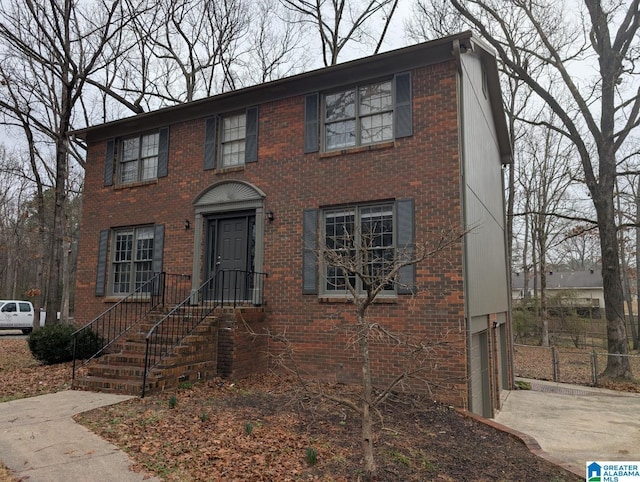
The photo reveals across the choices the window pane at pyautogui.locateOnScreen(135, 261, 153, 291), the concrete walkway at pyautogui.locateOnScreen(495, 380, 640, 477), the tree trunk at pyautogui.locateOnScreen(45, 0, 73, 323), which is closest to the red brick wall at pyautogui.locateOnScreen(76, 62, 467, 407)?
the window pane at pyautogui.locateOnScreen(135, 261, 153, 291)

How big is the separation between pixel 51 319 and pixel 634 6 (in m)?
19.8

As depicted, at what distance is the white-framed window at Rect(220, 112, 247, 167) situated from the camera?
407 inches

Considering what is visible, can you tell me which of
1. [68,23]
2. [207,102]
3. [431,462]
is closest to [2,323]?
[68,23]

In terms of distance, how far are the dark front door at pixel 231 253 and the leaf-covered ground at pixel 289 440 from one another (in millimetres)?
2762

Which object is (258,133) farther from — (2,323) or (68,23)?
(2,323)

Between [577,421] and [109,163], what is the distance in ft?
40.4

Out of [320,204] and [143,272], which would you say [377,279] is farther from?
[143,272]

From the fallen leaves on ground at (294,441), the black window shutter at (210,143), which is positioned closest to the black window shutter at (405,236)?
the fallen leaves on ground at (294,441)

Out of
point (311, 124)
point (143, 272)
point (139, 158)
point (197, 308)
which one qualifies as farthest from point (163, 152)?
point (197, 308)

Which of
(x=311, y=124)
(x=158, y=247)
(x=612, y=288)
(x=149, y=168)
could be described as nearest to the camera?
(x=311, y=124)

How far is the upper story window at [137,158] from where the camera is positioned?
36.8 ft

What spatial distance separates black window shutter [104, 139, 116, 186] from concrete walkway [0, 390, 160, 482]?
688 centimetres

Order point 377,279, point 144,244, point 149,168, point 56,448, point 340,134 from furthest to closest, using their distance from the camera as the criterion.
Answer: point 149,168 → point 144,244 → point 340,134 → point 377,279 → point 56,448

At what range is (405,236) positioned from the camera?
802cm
